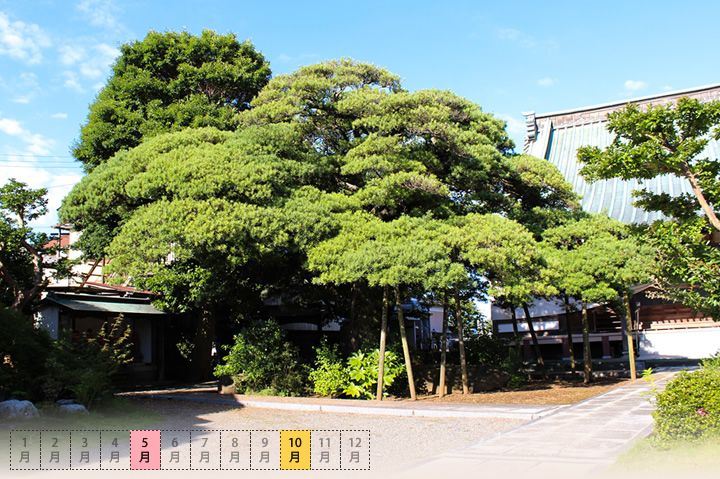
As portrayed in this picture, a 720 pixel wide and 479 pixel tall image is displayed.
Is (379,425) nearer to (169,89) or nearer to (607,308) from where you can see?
(169,89)

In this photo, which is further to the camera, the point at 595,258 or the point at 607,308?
the point at 607,308

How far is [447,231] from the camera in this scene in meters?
11.5

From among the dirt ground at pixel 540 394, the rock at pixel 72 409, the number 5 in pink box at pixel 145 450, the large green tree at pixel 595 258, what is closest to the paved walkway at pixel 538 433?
the dirt ground at pixel 540 394

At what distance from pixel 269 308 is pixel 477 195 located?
946 cm

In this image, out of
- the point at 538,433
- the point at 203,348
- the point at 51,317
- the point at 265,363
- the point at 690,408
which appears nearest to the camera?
the point at 690,408

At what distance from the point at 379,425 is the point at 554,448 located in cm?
336

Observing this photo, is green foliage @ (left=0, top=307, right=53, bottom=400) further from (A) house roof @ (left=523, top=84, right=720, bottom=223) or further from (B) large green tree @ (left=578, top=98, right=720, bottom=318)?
(A) house roof @ (left=523, top=84, right=720, bottom=223)

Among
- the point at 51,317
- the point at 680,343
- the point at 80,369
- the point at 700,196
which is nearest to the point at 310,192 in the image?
the point at 80,369

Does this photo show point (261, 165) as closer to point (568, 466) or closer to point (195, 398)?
point (195, 398)

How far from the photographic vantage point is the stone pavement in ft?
17.2

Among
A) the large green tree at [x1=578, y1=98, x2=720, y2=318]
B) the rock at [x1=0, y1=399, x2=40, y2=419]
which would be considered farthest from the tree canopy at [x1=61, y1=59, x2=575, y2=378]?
the large green tree at [x1=578, y1=98, x2=720, y2=318]

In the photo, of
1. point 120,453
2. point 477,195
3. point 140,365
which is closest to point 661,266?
point 477,195

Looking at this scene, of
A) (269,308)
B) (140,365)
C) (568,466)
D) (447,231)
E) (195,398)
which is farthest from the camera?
(269,308)

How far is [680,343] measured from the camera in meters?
19.6
